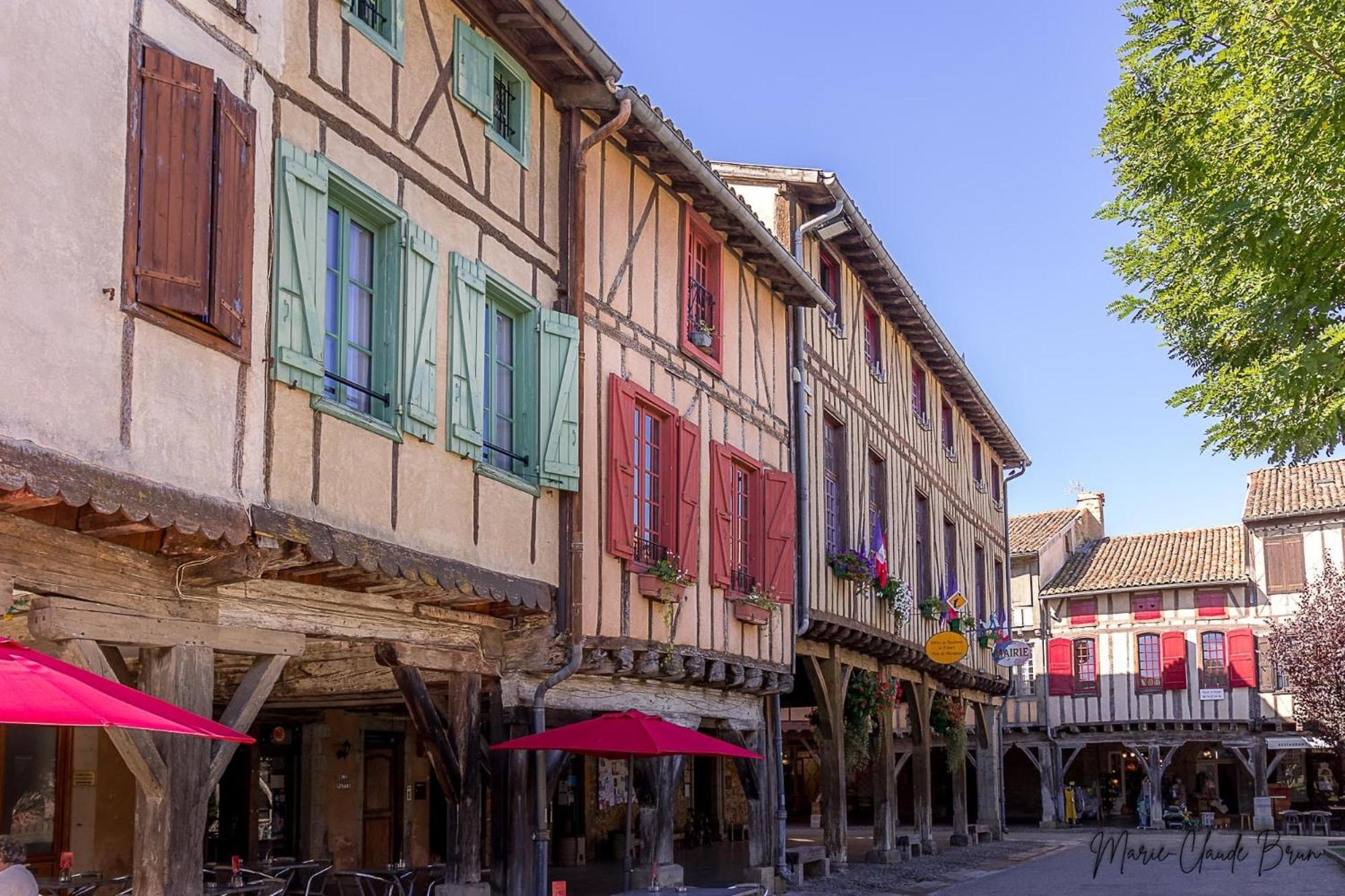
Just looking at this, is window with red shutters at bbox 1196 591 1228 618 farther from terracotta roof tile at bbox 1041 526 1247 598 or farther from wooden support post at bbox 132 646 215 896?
wooden support post at bbox 132 646 215 896

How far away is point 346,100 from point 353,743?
7.95 meters

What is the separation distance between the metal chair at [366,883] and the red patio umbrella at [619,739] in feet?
4.32

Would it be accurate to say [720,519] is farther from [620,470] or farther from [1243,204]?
[1243,204]

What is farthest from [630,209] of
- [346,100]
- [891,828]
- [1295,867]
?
[1295,867]

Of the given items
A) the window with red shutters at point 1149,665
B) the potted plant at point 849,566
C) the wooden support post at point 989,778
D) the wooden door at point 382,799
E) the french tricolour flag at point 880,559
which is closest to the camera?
the wooden door at point 382,799

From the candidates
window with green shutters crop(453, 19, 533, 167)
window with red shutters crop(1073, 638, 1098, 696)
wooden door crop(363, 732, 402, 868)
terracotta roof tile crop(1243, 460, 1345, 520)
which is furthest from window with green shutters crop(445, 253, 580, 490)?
window with red shutters crop(1073, 638, 1098, 696)

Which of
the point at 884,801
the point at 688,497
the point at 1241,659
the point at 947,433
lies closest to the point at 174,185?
the point at 688,497

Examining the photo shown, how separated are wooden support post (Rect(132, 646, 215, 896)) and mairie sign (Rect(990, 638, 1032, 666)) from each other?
15.7 meters

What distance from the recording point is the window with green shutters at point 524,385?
8703 mm

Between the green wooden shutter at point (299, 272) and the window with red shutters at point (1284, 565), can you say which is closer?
the green wooden shutter at point (299, 272)

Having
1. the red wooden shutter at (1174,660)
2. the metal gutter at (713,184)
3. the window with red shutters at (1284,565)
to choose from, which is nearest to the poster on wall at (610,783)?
the metal gutter at (713,184)

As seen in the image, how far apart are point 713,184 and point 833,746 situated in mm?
6949

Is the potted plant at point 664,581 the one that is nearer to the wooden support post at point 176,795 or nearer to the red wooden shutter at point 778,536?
the red wooden shutter at point 778,536

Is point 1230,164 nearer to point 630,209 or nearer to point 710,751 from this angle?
point 630,209
